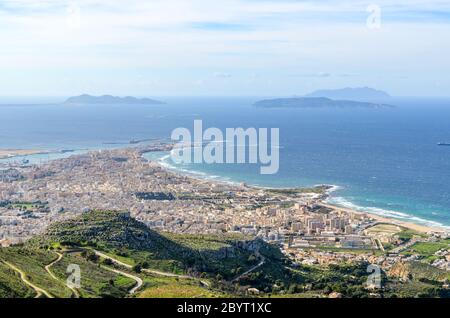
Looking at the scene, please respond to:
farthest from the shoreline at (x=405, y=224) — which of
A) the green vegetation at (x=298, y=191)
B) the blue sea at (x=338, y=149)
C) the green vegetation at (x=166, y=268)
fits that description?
the green vegetation at (x=166, y=268)

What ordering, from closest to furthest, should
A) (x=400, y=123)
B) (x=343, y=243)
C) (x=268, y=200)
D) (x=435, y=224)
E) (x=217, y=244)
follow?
1. (x=217, y=244)
2. (x=343, y=243)
3. (x=435, y=224)
4. (x=268, y=200)
5. (x=400, y=123)

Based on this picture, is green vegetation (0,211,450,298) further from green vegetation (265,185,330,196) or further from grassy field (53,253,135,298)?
green vegetation (265,185,330,196)

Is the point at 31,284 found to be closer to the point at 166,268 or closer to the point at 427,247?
the point at 166,268

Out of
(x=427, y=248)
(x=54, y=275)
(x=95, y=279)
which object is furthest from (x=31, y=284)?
(x=427, y=248)

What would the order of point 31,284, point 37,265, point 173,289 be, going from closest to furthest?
point 31,284 < point 173,289 < point 37,265

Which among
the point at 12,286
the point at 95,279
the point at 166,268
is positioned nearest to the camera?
the point at 12,286

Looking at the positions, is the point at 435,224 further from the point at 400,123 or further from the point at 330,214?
the point at 400,123

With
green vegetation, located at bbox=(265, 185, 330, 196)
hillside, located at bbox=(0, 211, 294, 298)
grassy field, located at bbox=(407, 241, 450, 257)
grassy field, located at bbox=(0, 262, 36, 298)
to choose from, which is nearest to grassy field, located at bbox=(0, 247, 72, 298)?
hillside, located at bbox=(0, 211, 294, 298)

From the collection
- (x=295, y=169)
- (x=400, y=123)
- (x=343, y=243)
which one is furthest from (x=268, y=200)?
(x=400, y=123)
